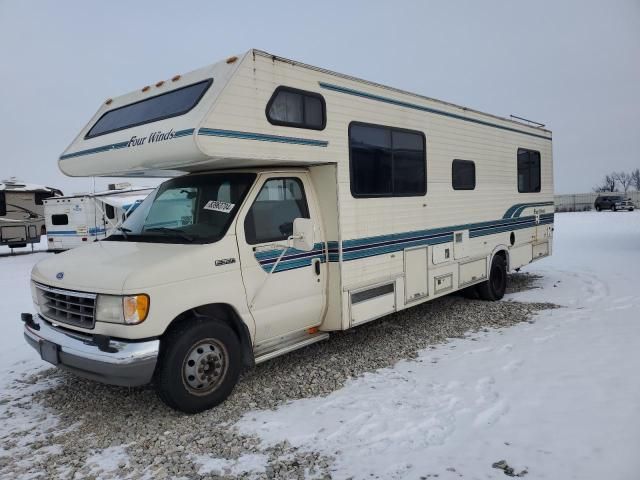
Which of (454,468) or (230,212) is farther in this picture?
(230,212)

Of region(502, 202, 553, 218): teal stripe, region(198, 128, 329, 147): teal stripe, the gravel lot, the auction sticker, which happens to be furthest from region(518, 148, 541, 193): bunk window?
the auction sticker

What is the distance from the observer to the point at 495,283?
335 inches

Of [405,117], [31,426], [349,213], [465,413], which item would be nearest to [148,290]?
[31,426]

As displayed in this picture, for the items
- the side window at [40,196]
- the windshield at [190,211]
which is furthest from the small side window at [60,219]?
the windshield at [190,211]

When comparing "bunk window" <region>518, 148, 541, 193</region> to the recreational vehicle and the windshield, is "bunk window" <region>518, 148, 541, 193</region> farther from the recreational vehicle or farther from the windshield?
the recreational vehicle

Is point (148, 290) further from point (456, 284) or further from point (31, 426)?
point (456, 284)

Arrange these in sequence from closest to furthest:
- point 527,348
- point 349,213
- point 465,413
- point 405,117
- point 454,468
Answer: point 454,468
point 465,413
point 349,213
point 527,348
point 405,117

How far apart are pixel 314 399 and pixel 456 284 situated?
3547 millimetres

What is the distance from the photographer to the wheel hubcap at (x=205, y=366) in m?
4.26

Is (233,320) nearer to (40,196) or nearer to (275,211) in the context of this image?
(275,211)

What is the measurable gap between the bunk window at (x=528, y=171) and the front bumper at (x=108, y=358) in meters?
7.51

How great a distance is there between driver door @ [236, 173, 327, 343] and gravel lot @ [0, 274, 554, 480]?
0.60m

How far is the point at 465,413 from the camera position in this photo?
13.7 ft

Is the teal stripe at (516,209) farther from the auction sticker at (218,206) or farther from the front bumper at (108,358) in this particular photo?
the front bumper at (108,358)
